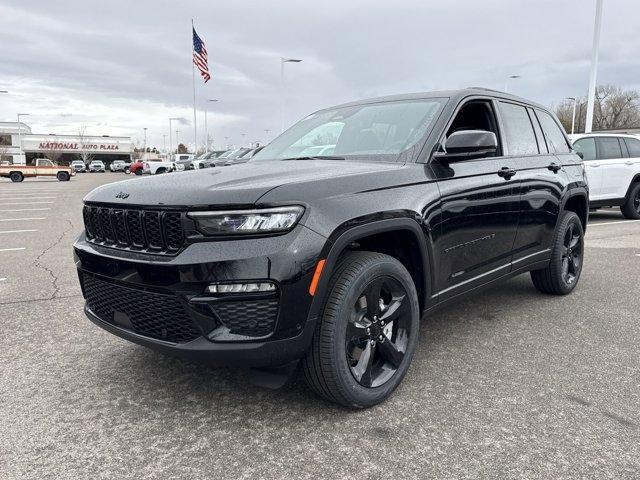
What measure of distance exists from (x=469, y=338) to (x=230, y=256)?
2.20 m

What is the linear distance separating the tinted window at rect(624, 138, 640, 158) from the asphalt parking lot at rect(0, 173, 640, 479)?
7861mm

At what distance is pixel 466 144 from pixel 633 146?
9817mm

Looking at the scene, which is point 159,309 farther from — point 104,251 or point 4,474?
point 4,474

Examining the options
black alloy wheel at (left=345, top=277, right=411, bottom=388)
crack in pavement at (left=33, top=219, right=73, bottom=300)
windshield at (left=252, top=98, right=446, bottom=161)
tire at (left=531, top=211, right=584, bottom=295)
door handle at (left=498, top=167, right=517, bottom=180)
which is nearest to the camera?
black alloy wheel at (left=345, top=277, right=411, bottom=388)

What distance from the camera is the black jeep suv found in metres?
2.21

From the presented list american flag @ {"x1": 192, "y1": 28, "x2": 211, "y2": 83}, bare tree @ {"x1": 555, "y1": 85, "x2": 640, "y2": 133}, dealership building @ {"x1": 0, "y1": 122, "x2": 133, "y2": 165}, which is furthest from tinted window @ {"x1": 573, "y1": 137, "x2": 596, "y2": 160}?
dealership building @ {"x1": 0, "y1": 122, "x2": 133, "y2": 165}

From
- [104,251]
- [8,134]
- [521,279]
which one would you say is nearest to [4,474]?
[104,251]

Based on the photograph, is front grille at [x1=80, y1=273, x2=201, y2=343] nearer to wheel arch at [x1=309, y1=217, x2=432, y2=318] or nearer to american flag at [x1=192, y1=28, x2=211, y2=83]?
wheel arch at [x1=309, y1=217, x2=432, y2=318]

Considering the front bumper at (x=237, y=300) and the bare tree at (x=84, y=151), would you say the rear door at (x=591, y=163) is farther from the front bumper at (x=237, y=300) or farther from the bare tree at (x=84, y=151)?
the bare tree at (x=84, y=151)

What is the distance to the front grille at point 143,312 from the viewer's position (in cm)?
230

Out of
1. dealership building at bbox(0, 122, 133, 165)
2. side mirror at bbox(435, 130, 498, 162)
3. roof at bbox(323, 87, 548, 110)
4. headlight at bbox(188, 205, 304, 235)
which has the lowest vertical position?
headlight at bbox(188, 205, 304, 235)

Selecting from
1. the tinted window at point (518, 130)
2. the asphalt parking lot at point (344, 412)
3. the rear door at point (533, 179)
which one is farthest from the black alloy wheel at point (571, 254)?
the tinted window at point (518, 130)

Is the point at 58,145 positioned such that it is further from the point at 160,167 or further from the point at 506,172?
the point at 506,172

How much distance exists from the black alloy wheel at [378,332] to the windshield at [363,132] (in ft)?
2.82
